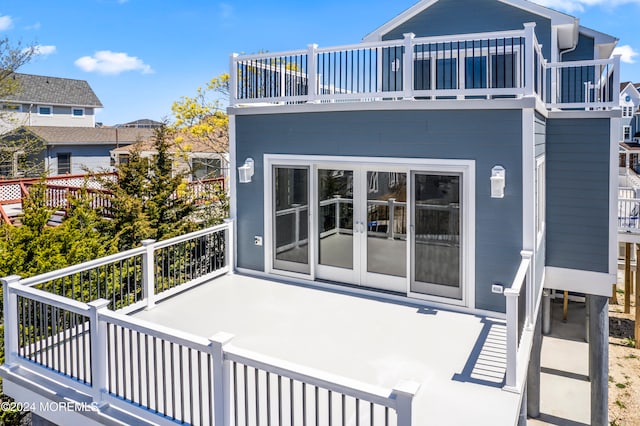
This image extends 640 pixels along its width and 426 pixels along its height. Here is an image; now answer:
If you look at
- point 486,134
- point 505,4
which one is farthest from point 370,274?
point 505,4

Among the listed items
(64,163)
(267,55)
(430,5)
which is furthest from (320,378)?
(64,163)

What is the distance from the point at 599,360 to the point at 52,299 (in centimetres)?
962

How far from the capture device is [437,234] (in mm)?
6797

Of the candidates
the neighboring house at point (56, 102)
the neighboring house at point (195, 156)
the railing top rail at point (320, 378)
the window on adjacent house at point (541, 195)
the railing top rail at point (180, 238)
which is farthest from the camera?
the neighboring house at point (56, 102)

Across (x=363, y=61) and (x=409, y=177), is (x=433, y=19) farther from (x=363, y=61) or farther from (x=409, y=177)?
(x=409, y=177)

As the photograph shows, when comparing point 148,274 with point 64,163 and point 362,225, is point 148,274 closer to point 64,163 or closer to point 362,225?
point 362,225

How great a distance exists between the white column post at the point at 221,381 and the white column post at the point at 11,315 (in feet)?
9.03

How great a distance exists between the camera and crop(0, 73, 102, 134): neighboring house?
2994 centimetres

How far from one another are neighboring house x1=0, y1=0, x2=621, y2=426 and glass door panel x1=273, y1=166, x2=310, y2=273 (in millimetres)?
29

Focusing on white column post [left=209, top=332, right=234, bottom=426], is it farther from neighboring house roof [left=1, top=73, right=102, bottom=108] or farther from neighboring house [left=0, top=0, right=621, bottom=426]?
neighboring house roof [left=1, top=73, right=102, bottom=108]

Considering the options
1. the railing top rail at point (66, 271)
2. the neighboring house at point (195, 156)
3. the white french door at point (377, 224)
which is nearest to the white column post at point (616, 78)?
the white french door at point (377, 224)

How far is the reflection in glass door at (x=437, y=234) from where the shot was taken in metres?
6.66

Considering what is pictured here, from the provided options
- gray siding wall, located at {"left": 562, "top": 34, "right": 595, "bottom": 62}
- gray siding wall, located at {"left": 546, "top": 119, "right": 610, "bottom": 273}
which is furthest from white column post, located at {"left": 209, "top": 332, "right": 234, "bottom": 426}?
gray siding wall, located at {"left": 562, "top": 34, "right": 595, "bottom": 62}

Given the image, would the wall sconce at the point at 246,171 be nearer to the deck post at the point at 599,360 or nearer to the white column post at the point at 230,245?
the white column post at the point at 230,245
